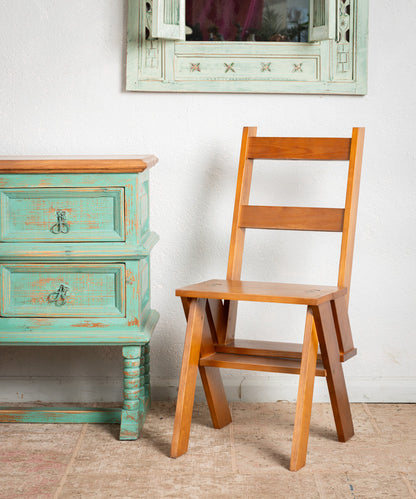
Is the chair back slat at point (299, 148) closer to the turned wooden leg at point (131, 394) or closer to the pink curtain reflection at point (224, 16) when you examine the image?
the pink curtain reflection at point (224, 16)

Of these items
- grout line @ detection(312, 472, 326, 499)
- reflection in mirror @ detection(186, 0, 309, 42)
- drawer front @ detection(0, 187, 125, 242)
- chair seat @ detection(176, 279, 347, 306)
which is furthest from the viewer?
reflection in mirror @ detection(186, 0, 309, 42)

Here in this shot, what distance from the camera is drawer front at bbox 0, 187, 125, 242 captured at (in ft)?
8.32

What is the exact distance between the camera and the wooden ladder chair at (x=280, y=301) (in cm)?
235

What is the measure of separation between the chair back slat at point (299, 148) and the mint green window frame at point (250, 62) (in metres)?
0.32

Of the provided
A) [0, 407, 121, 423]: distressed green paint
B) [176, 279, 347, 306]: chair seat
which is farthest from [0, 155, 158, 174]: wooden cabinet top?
[0, 407, 121, 423]: distressed green paint

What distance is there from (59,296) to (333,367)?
1.07m

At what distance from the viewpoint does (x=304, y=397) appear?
232 centimetres

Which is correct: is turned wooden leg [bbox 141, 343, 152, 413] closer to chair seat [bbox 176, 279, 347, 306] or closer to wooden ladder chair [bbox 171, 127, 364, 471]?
wooden ladder chair [bbox 171, 127, 364, 471]

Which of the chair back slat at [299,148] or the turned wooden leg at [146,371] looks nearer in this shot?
the chair back slat at [299,148]

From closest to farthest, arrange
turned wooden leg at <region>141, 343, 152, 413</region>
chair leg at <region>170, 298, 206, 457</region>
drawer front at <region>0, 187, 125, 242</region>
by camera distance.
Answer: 1. chair leg at <region>170, 298, 206, 457</region>
2. drawer front at <region>0, 187, 125, 242</region>
3. turned wooden leg at <region>141, 343, 152, 413</region>

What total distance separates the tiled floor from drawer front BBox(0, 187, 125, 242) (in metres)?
0.79

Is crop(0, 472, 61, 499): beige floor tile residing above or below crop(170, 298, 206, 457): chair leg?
below

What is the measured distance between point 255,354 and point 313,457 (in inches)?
17.1

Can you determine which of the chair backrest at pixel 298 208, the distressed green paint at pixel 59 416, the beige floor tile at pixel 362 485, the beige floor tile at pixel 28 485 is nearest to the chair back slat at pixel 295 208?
the chair backrest at pixel 298 208
